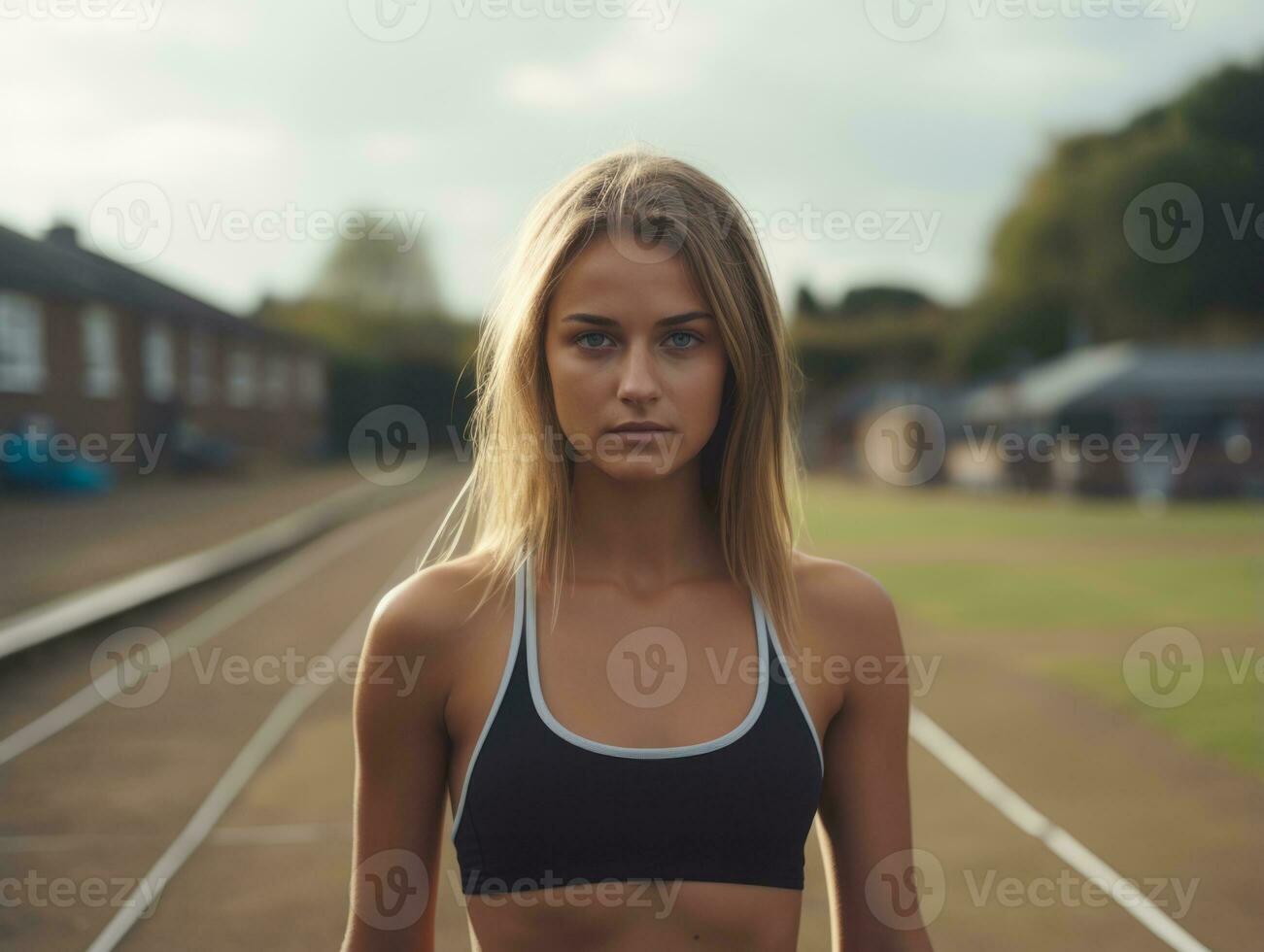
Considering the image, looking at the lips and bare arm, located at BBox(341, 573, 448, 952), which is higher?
the lips

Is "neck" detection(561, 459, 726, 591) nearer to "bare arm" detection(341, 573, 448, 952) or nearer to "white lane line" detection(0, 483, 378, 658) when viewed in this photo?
"bare arm" detection(341, 573, 448, 952)

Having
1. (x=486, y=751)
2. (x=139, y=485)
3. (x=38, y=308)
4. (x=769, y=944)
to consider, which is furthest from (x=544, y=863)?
(x=139, y=485)

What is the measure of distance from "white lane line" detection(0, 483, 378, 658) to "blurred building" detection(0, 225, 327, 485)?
4.62 ft

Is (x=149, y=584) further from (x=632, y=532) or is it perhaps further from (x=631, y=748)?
(x=631, y=748)

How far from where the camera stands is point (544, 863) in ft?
5.45

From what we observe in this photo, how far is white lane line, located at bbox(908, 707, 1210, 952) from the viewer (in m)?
4.16

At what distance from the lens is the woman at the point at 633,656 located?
1670mm

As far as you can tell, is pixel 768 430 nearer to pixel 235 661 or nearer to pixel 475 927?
pixel 475 927

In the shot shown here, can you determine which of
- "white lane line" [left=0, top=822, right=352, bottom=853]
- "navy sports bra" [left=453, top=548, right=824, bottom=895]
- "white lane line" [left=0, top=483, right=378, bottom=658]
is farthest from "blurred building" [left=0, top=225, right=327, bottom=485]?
"navy sports bra" [left=453, top=548, right=824, bottom=895]

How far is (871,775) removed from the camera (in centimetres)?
187

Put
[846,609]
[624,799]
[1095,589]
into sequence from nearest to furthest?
[624,799], [846,609], [1095,589]

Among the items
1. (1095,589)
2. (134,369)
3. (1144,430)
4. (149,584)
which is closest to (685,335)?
(149,584)

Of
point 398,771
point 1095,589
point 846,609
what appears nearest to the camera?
point 398,771

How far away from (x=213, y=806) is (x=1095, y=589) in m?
11.0
